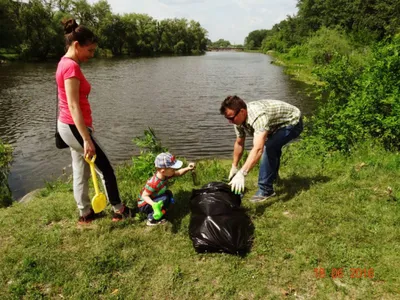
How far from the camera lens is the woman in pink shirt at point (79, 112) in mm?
3287

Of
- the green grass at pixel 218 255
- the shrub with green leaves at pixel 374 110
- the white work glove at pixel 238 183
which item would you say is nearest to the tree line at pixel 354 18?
the shrub with green leaves at pixel 374 110

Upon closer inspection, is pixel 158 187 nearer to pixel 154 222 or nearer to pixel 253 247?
pixel 154 222

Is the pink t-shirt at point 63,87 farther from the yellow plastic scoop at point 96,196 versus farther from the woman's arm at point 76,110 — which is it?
the yellow plastic scoop at point 96,196

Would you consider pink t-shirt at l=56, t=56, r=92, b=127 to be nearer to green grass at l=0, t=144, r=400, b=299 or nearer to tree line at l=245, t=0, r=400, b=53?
green grass at l=0, t=144, r=400, b=299

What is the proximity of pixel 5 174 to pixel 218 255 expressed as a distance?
6.64m

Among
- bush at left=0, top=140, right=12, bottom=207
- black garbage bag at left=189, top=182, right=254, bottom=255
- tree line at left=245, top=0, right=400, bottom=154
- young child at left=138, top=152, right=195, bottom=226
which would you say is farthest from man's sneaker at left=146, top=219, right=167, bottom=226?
tree line at left=245, top=0, right=400, bottom=154

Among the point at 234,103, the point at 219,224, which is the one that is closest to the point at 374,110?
the point at 234,103

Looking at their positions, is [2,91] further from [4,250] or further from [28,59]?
[28,59]

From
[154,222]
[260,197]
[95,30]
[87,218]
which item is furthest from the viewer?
[95,30]

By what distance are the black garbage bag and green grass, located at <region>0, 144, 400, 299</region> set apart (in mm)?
109

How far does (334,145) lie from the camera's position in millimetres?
7023

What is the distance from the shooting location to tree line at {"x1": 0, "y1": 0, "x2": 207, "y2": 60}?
42.7 meters

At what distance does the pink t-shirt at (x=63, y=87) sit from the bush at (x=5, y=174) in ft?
11.9

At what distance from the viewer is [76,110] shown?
10.9 feet
